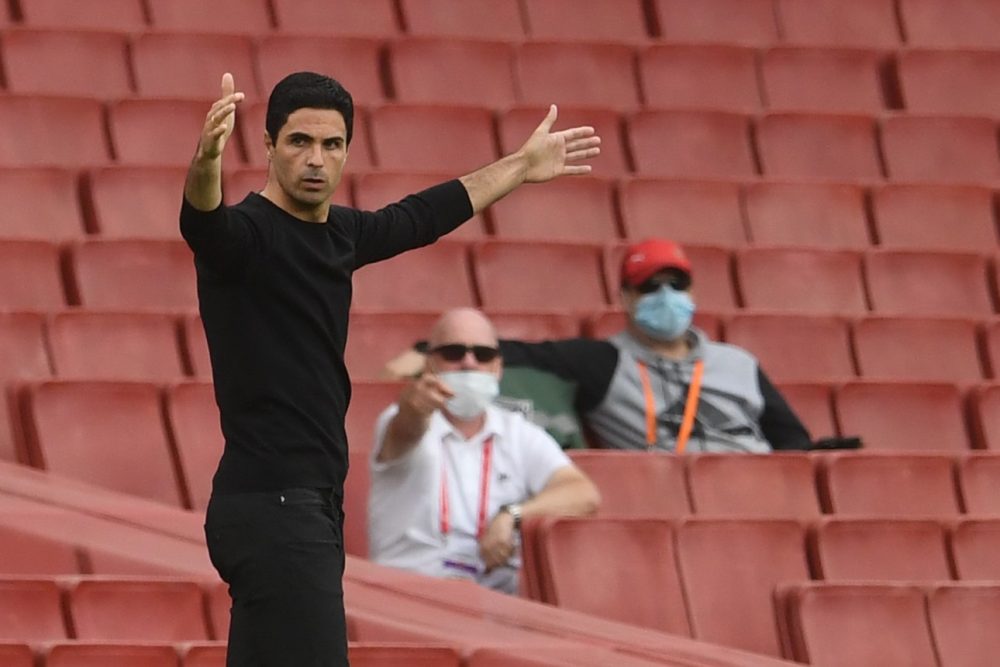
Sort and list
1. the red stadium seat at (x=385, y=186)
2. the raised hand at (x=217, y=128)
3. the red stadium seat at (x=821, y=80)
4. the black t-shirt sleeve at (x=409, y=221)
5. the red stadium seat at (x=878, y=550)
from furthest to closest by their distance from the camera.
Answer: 1. the red stadium seat at (x=821, y=80)
2. the red stadium seat at (x=385, y=186)
3. the red stadium seat at (x=878, y=550)
4. the black t-shirt sleeve at (x=409, y=221)
5. the raised hand at (x=217, y=128)

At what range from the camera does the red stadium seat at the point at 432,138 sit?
2.21 meters

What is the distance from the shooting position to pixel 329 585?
3.12ft

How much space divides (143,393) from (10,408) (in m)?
0.10

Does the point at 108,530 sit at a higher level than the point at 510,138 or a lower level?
lower

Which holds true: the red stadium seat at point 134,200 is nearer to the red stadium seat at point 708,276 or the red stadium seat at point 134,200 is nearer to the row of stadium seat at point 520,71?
the row of stadium seat at point 520,71

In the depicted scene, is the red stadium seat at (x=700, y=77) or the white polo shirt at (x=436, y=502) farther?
the red stadium seat at (x=700, y=77)

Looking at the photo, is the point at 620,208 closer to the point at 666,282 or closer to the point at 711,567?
the point at 666,282

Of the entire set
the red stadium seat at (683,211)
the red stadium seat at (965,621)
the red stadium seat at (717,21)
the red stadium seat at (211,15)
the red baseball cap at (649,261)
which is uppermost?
the red stadium seat at (211,15)

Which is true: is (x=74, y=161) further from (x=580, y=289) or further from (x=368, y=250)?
(x=368, y=250)

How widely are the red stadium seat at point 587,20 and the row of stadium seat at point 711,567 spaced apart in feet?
3.27

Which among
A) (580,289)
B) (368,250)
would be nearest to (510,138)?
(580,289)

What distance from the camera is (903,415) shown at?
1.94 m

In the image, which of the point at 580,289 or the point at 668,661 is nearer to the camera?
the point at 668,661

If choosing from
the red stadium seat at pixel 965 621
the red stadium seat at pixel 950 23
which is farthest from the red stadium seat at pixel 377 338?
the red stadium seat at pixel 950 23
